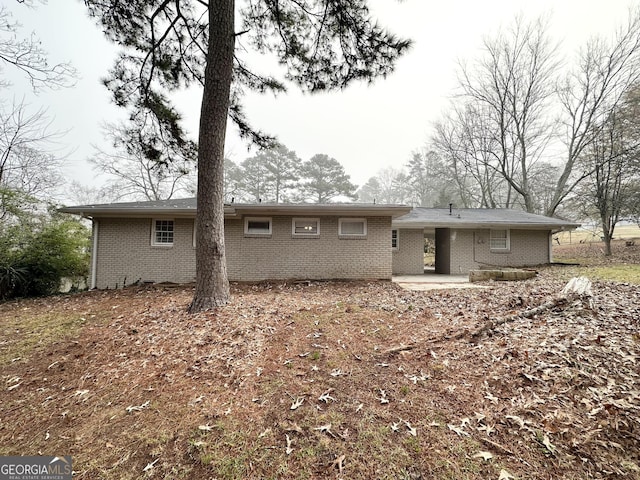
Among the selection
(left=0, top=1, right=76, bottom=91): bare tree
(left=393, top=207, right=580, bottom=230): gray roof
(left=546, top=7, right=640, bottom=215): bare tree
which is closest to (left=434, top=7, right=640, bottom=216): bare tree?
(left=546, top=7, right=640, bottom=215): bare tree

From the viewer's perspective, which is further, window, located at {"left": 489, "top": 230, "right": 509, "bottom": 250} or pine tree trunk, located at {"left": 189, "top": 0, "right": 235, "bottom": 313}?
window, located at {"left": 489, "top": 230, "right": 509, "bottom": 250}

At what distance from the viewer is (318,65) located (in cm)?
604

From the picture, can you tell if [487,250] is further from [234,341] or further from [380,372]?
[234,341]

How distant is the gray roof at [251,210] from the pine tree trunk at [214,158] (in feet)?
10.9

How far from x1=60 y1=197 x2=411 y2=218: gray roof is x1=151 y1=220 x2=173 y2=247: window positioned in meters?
0.47

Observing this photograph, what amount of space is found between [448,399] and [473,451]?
1.82 feet

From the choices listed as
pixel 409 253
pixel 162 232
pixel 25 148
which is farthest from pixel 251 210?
pixel 25 148

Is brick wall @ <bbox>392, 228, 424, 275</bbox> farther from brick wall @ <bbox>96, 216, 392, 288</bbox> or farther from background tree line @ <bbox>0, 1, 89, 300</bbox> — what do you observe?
background tree line @ <bbox>0, 1, 89, 300</bbox>

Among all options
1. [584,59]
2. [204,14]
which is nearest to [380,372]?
[204,14]

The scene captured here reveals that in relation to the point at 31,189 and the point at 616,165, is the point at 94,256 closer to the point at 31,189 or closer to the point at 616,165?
the point at 31,189

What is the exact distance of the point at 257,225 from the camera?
899 cm

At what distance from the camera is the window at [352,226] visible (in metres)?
8.88

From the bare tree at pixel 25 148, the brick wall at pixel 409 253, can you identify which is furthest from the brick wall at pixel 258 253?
the bare tree at pixel 25 148

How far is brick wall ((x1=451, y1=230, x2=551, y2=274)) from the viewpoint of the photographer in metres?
11.6
